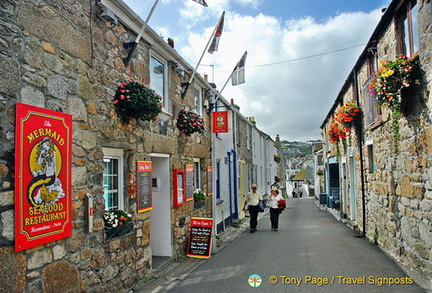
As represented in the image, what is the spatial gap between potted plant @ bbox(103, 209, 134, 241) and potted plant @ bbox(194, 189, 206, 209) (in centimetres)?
378

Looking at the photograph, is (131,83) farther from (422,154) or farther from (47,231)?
(422,154)

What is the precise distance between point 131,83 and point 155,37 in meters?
1.79

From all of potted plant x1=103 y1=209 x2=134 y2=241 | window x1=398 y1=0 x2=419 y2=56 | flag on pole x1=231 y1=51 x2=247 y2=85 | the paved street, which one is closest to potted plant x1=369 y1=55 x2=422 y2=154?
window x1=398 y1=0 x2=419 y2=56

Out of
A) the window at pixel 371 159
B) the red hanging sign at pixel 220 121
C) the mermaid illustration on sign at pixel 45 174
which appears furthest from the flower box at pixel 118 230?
the window at pixel 371 159

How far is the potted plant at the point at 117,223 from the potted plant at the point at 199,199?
3785 mm

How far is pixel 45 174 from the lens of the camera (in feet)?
13.7

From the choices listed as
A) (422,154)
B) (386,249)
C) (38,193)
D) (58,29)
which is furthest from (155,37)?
(386,249)

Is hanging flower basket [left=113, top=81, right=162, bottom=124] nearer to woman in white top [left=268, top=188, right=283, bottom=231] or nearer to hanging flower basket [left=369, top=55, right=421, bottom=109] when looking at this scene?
hanging flower basket [left=369, top=55, right=421, bottom=109]

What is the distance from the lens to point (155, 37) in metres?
7.36

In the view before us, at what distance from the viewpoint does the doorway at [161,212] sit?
8031 mm

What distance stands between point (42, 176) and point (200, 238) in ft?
17.4

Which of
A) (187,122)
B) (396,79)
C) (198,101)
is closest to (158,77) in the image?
(187,122)

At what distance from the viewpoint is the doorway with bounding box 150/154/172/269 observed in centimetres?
803

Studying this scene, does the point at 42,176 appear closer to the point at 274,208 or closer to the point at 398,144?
the point at 398,144
